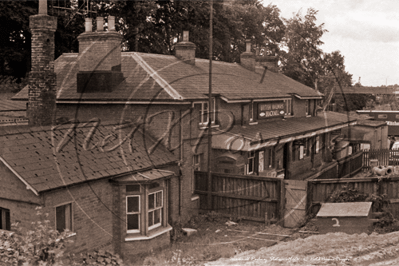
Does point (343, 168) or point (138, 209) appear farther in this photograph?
point (343, 168)

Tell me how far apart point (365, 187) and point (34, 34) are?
51.2ft

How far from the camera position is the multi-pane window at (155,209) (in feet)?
57.5

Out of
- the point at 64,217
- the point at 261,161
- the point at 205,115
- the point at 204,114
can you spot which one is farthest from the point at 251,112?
the point at 64,217

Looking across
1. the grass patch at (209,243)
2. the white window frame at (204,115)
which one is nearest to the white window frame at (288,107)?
the white window frame at (204,115)

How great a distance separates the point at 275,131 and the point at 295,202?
8264 mm

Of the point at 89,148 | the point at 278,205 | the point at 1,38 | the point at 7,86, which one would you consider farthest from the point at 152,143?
the point at 1,38

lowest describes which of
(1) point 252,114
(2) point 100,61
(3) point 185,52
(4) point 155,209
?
(4) point 155,209

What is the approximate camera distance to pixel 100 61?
2208 centimetres

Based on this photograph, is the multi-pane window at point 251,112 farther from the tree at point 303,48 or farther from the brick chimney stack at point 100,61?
the tree at point 303,48

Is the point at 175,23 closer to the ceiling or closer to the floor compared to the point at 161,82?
closer to the ceiling

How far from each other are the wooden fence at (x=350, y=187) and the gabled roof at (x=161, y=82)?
261 inches

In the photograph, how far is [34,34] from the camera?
66.0 ft

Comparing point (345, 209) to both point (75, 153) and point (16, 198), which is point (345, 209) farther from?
point (16, 198)

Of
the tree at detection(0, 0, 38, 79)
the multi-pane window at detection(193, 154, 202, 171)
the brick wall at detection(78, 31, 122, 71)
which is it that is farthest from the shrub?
the tree at detection(0, 0, 38, 79)
